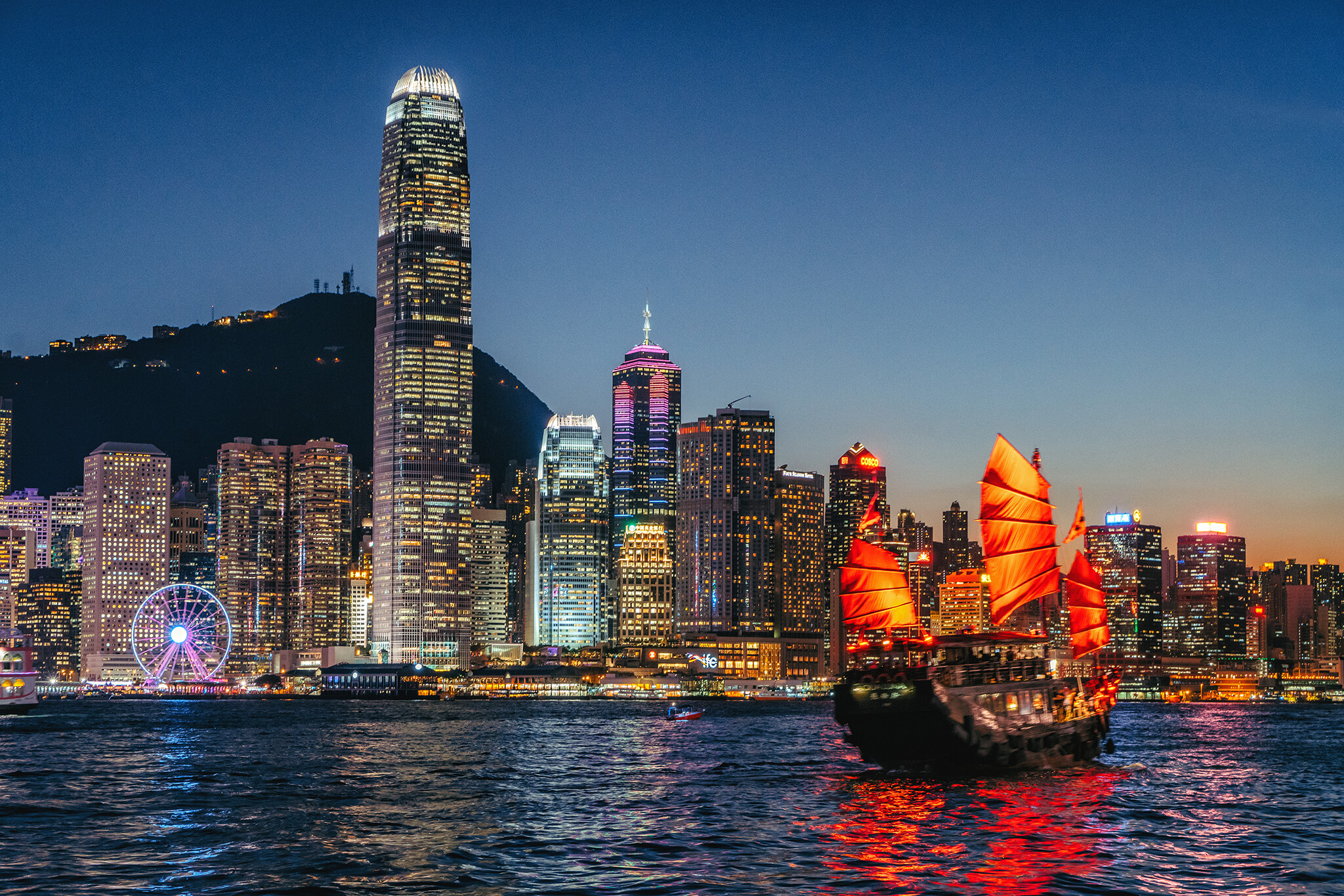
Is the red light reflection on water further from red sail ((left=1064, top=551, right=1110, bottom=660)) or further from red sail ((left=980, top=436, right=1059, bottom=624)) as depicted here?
red sail ((left=1064, top=551, right=1110, bottom=660))

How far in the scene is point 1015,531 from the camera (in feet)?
343

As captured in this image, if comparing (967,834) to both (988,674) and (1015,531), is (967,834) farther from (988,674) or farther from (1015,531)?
(1015,531)

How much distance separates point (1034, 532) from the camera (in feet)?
343

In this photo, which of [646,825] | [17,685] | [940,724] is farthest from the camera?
[17,685]

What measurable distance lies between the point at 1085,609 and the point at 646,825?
63.5 meters

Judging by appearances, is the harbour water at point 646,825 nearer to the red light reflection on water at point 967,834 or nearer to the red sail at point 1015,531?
the red light reflection on water at point 967,834

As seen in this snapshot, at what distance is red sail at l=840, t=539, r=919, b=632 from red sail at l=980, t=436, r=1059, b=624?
7482 mm

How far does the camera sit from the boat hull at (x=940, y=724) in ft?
254

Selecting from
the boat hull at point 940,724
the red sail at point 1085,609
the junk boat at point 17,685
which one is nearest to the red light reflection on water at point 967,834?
the boat hull at point 940,724

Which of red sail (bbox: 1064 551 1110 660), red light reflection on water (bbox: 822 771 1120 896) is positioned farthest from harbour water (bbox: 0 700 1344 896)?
red sail (bbox: 1064 551 1110 660)

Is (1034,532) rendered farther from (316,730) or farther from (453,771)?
(316,730)

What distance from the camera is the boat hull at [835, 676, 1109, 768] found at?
254 ft

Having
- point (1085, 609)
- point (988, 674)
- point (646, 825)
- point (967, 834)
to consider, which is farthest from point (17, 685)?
point (967, 834)

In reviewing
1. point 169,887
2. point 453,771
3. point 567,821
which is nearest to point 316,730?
point 453,771
